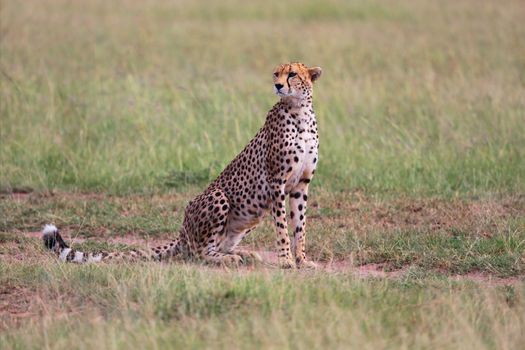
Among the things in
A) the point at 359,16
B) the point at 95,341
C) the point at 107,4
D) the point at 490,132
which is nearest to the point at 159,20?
the point at 107,4

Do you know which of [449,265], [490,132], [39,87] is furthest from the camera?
[39,87]

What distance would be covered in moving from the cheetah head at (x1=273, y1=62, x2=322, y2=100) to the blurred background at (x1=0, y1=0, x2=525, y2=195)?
2.04 metres

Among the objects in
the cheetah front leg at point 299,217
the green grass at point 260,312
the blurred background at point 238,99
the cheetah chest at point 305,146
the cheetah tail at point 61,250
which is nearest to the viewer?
the green grass at point 260,312

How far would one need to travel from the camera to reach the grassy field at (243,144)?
4578 millimetres

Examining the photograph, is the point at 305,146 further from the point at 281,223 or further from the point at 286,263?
the point at 286,263

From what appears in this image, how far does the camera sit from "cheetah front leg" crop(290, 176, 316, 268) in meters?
6.02

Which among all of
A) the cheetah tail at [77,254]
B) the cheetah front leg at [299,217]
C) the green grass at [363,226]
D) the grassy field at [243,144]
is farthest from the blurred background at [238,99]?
the cheetah tail at [77,254]

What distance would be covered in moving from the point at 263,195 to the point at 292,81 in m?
0.68

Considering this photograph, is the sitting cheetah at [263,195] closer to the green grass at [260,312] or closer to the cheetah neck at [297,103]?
the cheetah neck at [297,103]

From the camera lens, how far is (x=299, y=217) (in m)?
6.05

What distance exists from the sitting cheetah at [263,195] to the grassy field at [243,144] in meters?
0.29

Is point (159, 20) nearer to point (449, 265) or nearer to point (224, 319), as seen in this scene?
point (449, 265)

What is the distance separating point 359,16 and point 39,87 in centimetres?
668

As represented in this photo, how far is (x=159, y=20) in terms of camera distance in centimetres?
1466
